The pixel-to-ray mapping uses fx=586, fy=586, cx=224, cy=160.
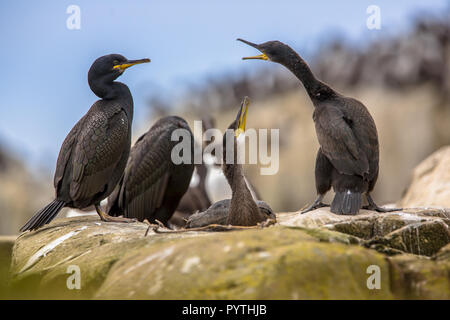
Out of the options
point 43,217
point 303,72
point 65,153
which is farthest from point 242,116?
point 43,217

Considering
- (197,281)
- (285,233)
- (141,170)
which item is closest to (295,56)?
(141,170)

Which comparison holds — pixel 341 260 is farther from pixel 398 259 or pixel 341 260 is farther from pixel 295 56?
pixel 295 56

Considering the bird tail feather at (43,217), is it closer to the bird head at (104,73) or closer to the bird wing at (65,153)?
the bird wing at (65,153)

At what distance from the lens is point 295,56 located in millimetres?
6402

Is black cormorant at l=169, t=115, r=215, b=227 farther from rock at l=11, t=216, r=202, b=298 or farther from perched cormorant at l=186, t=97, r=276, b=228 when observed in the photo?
rock at l=11, t=216, r=202, b=298

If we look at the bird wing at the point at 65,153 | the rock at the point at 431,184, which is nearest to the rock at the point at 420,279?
the bird wing at the point at 65,153

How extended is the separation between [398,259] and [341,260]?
50 centimetres

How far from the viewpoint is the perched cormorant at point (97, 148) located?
6012 mm

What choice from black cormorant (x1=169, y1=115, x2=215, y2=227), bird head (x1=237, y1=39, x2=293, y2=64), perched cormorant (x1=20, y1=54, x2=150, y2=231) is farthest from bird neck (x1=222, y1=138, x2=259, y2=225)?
black cormorant (x1=169, y1=115, x2=215, y2=227)

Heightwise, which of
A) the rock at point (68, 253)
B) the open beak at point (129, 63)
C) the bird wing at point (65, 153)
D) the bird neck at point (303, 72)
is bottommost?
the rock at point (68, 253)

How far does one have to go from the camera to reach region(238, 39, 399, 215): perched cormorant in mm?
5707

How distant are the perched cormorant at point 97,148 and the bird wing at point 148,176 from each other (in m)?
0.82

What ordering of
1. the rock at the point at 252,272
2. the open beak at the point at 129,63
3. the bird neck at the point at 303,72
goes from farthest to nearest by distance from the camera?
1. the open beak at the point at 129,63
2. the bird neck at the point at 303,72
3. the rock at the point at 252,272

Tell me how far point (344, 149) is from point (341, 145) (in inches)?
1.9
